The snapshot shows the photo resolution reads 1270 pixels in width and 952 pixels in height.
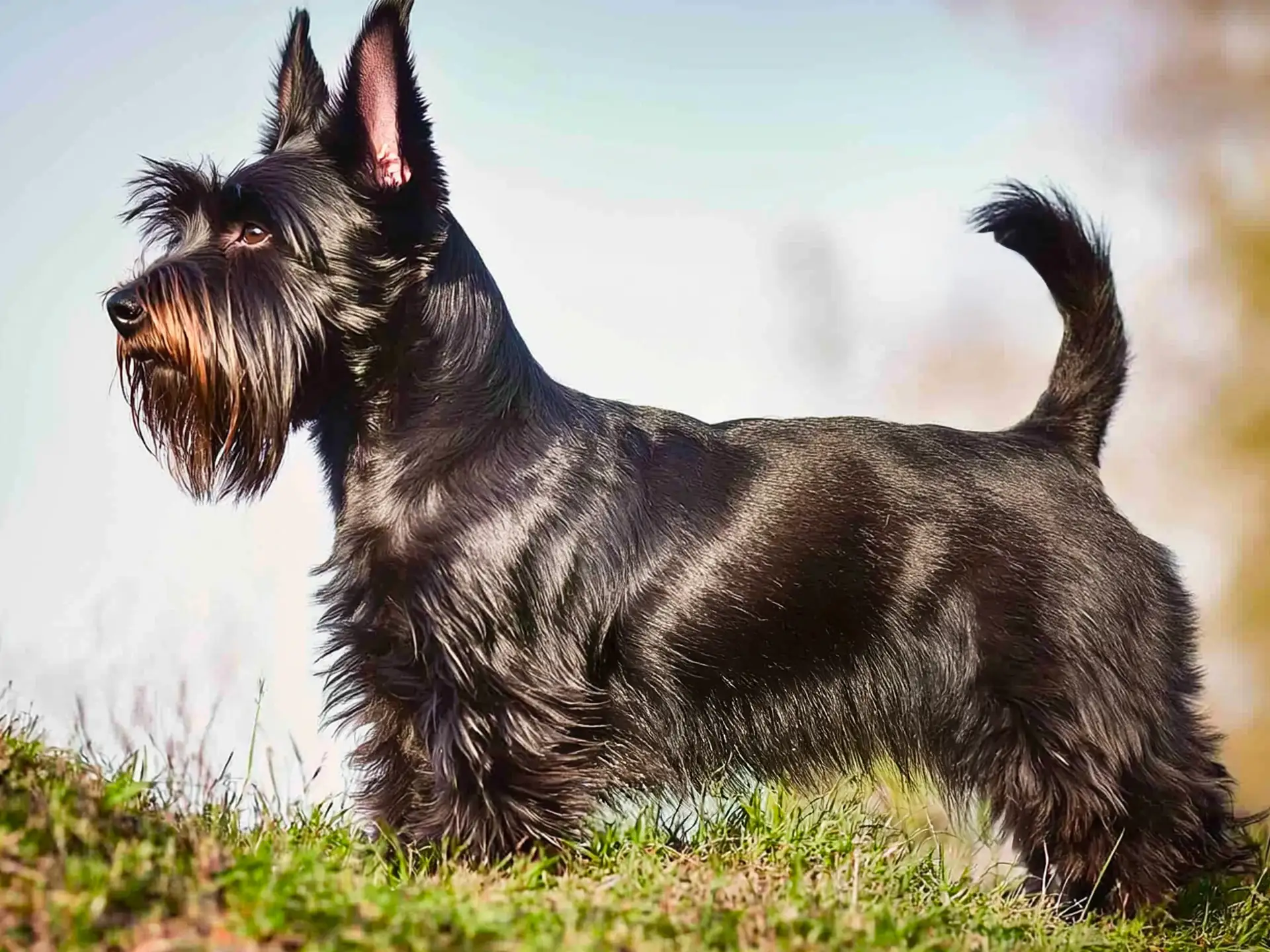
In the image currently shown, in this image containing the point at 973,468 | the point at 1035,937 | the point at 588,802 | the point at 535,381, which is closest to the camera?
the point at 1035,937

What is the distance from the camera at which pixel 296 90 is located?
14.3 ft

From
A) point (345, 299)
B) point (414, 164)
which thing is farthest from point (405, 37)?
point (345, 299)

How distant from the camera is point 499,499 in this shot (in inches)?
151

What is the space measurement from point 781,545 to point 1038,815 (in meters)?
1.28

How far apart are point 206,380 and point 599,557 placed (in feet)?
4.33

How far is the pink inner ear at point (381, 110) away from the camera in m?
3.91

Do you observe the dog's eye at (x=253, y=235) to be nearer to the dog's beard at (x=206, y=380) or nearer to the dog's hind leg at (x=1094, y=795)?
the dog's beard at (x=206, y=380)

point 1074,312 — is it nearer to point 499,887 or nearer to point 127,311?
point 499,887

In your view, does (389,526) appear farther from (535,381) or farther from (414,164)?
(414,164)

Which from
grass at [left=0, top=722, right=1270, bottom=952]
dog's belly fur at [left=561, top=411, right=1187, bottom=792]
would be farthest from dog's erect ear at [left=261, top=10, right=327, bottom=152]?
grass at [left=0, top=722, right=1270, bottom=952]

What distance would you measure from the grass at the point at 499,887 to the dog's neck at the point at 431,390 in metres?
1.14

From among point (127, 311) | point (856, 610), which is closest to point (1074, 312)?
point (856, 610)

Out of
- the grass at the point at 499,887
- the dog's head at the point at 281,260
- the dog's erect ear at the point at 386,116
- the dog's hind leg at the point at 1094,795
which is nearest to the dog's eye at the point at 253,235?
the dog's head at the point at 281,260

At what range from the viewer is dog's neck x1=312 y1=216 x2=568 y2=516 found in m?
3.92
